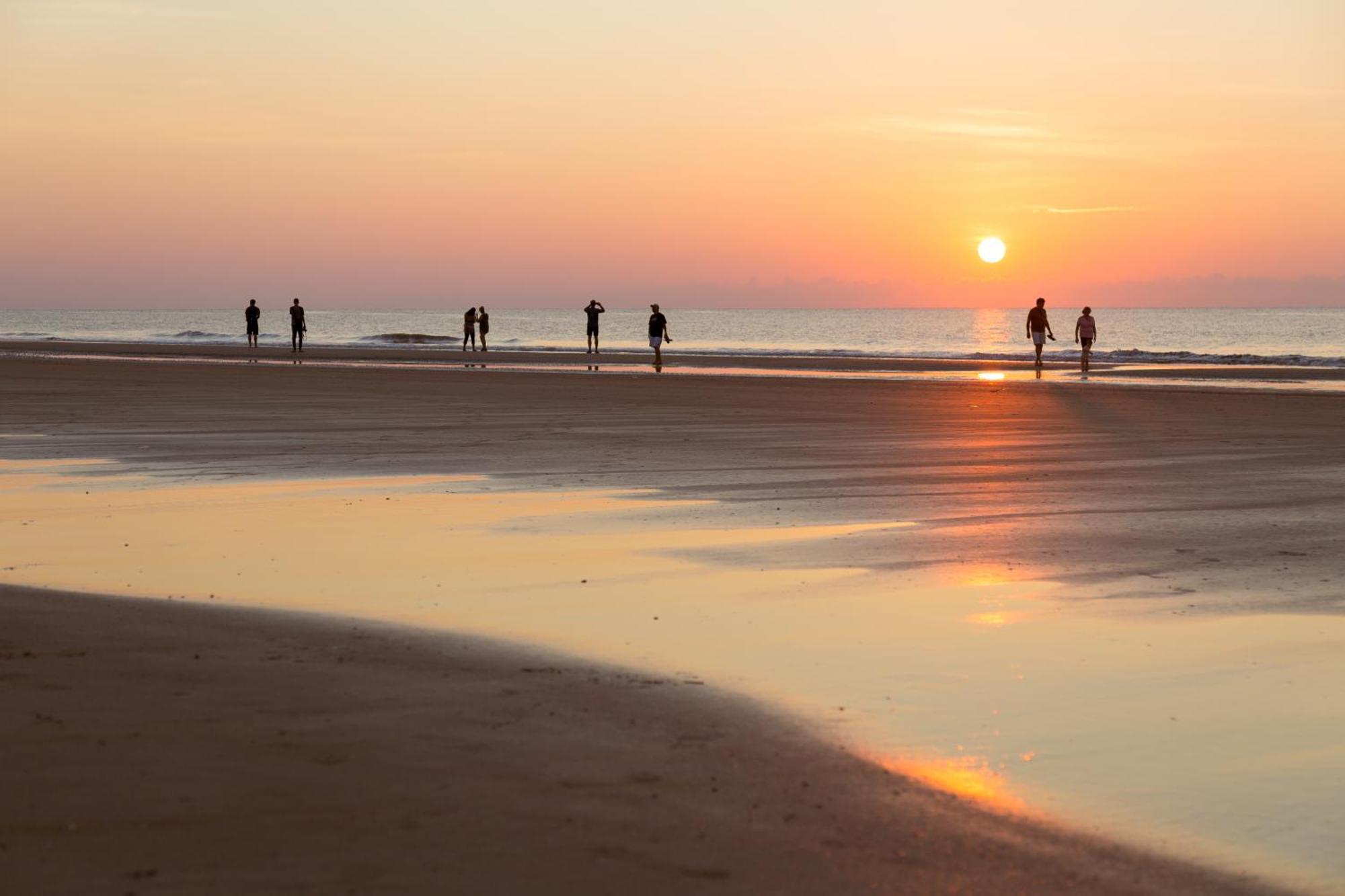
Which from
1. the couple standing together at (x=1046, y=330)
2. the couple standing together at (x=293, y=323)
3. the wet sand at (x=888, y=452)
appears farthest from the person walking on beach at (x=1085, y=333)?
the couple standing together at (x=293, y=323)

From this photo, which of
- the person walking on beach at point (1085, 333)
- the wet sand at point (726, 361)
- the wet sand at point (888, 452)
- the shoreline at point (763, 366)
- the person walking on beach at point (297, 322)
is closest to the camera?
the wet sand at point (888, 452)

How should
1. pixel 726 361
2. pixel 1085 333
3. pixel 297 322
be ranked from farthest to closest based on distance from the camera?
pixel 297 322
pixel 726 361
pixel 1085 333

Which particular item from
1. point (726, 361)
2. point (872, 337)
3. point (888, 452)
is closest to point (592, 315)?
point (726, 361)

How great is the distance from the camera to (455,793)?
4.86 metres

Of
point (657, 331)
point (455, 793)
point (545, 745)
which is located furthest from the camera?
point (657, 331)

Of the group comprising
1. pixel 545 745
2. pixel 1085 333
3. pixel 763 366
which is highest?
pixel 1085 333

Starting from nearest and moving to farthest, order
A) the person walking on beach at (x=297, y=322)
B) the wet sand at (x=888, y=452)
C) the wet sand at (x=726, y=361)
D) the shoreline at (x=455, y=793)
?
the shoreline at (x=455, y=793) < the wet sand at (x=888, y=452) < the wet sand at (x=726, y=361) < the person walking on beach at (x=297, y=322)

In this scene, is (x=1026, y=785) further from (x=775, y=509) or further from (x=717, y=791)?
(x=775, y=509)

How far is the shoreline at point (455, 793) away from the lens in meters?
4.24

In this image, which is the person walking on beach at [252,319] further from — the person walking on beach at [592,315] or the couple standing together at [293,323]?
the person walking on beach at [592,315]

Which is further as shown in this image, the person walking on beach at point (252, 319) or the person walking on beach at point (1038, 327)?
Answer: the person walking on beach at point (252, 319)

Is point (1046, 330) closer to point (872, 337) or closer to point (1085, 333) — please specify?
point (1085, 333)

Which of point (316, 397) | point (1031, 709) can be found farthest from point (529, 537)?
point (316, 397)

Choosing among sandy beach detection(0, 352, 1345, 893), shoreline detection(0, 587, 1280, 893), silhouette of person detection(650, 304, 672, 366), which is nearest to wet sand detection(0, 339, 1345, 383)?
silhouette of person detection(650, 304, 672, 366)
